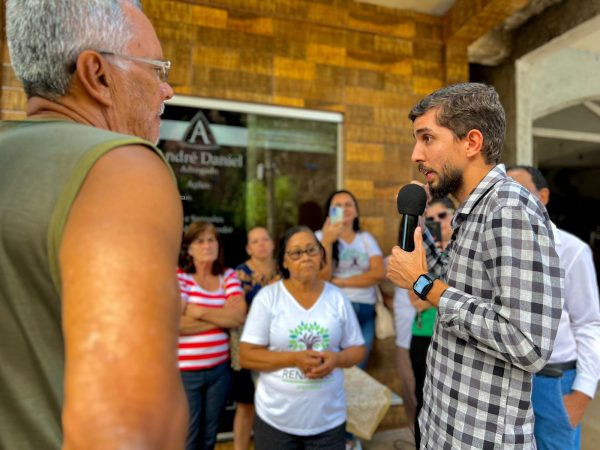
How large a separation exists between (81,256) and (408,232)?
1528 mm

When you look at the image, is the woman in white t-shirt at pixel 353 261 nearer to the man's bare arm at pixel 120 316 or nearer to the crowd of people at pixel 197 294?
the crowd of people at pixel 197 294

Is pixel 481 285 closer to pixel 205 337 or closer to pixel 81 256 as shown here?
pixel 81 256

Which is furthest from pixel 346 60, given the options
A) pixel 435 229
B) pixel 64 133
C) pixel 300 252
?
pixel 64 133

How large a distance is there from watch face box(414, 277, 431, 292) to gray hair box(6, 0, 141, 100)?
48.1 inches

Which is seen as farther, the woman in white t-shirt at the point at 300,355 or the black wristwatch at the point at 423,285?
the woman in white t-shirt at the point at 300,355

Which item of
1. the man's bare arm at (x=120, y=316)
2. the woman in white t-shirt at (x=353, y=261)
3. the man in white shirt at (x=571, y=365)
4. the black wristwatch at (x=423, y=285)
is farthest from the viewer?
the woman in white t-shirt at (x=353, y=261)

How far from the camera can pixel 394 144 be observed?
466cm

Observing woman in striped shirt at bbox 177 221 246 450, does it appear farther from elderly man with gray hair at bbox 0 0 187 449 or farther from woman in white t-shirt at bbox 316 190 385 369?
elderly man with gray hair at bbox 0 0 187 449

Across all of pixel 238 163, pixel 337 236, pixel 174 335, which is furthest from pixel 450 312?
pixel 238 163

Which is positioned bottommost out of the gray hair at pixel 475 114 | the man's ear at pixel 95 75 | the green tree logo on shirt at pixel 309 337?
the green tree logo on shirt at pixel 309 337

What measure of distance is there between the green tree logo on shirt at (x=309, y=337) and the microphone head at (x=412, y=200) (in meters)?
1.09

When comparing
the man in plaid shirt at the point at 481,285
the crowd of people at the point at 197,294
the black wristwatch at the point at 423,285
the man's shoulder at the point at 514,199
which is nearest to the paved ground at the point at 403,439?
the crowd of people at the point at 197,294

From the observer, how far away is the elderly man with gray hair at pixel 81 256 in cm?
48

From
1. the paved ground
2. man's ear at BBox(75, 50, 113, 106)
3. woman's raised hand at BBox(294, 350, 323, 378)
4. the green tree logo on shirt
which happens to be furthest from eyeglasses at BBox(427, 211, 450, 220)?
man's ear at BBox(75, 50, 113, 106)
